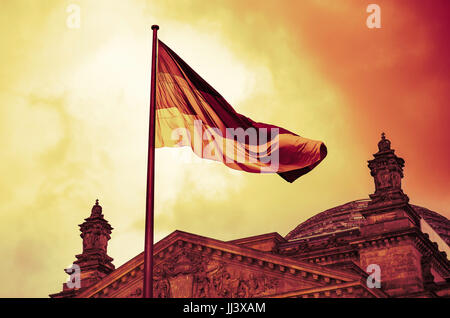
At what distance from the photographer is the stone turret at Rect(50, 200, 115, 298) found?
5059 cm

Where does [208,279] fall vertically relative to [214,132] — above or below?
below

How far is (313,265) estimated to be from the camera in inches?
1545

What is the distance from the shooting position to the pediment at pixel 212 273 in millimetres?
39969

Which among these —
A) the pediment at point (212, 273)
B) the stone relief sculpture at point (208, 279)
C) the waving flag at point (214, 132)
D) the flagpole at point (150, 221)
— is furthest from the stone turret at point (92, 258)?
the flagpole at point (150, 221)

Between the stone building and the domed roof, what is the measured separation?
66.1ft

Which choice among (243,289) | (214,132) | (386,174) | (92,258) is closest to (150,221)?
(214,132)

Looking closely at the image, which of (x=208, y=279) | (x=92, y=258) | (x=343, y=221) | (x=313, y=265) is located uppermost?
(x=343, y=221)

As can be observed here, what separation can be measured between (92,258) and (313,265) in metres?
18.3

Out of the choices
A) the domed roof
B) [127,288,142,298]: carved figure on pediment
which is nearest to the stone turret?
[127,288,142,298]: carved figure on pediment

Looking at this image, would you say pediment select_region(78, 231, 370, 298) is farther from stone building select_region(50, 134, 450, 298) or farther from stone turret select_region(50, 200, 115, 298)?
stone turret select_region(50, 200, 115, 298)

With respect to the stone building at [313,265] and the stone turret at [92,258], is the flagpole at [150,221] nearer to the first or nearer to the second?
the stone building at [313,265]

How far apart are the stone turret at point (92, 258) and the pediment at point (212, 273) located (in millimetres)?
6012

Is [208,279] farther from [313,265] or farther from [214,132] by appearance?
[214,132]
